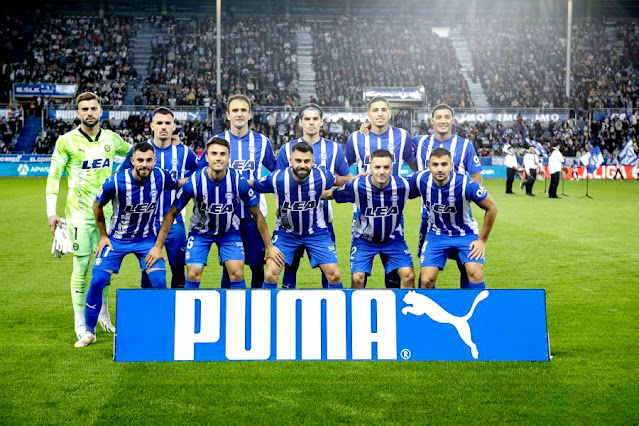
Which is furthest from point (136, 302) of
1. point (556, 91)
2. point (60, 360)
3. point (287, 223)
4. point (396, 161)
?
point (556, 91)

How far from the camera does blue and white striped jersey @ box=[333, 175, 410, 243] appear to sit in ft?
21.4

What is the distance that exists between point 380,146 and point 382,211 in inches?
41.2

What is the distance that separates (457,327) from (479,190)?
151 cm

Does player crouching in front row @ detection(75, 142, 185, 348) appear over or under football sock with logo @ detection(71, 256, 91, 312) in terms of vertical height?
over

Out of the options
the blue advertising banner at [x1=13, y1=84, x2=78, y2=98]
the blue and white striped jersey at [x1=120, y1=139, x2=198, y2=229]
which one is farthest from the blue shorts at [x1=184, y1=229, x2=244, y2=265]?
the blue advertising banner at [x1=13, y1=84, x2=78, y2=98]

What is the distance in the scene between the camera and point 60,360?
5.64 meters

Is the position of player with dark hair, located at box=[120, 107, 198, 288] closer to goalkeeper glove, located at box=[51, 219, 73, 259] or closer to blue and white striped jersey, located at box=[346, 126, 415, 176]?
goalkeeper glove, located at box=[51, 219, 73, 259]

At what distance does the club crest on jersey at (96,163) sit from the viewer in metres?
6.57

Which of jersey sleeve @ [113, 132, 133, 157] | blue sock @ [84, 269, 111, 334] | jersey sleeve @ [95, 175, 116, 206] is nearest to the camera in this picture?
jersey sleeve @ [95, 175, 116, 206]

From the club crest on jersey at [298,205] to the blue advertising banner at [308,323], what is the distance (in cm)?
150

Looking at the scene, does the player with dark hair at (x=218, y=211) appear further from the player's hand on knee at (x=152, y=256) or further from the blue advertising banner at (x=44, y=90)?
the blue advertising banner at (x=44, y=90)

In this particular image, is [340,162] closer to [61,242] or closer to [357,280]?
[357,280]

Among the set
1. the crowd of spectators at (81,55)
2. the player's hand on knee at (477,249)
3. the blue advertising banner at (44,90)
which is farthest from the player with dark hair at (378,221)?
the blue advertising banner at (44,90)

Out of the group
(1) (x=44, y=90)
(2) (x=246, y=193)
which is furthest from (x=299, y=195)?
(1) (x=44, y=90)
